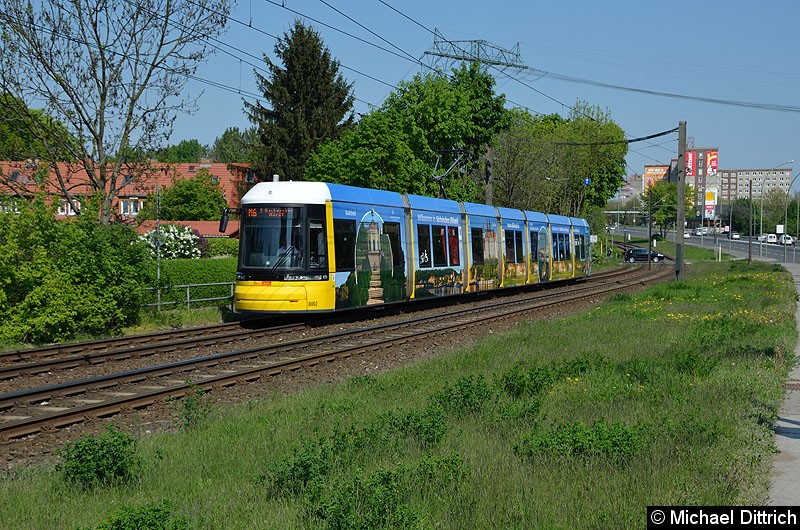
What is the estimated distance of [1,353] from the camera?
15609mm

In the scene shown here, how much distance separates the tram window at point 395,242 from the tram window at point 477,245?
5790 millimetres

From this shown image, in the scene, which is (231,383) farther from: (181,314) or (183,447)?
(181,314)

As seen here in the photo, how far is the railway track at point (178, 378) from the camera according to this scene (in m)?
10.6

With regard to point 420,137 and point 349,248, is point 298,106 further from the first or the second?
point 349,248

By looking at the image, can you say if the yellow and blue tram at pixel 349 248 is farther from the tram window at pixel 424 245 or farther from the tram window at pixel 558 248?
the tram window at pixel 558 248

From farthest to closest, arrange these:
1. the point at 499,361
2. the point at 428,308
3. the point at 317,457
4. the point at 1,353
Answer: the point at 428,308, the point at 1,353, the point at 499,361, the point at 317,457

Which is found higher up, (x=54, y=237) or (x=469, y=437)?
(x=54, y=237)

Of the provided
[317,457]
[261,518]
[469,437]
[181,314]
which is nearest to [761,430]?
[469,437]

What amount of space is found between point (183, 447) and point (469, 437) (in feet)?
9.59

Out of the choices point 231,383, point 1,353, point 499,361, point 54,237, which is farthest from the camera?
point 54,237

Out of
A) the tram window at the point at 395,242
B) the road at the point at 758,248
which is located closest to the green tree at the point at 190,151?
the road at the point at 758,248

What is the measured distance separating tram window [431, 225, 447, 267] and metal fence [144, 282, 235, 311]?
6.35 metres

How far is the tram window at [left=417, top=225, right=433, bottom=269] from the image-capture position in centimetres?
2511

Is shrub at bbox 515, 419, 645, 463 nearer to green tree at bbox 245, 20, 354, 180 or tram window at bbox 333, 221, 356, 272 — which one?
tram window at bbox 333, 221, 356, 272
